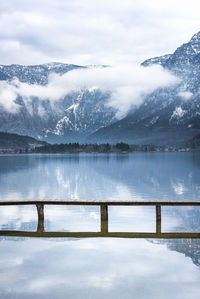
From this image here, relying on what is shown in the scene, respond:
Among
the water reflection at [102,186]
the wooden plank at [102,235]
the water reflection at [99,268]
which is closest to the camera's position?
the water reflection at [99,268]

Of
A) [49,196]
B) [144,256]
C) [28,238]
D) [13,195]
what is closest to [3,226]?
[28,238]

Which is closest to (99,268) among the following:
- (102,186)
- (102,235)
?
(102,235)

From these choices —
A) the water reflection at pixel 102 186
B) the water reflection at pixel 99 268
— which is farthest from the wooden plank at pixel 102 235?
the water reflection at pixel 102 186

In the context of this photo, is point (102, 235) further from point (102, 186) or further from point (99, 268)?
point (102, 186)

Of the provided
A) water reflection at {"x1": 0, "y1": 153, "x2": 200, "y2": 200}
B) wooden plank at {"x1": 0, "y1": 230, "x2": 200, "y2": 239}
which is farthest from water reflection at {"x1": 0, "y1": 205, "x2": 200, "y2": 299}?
water reflection at {"x1": 0, "y1": 153, "x2": 200, "y2": 200}

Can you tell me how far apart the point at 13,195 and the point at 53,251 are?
4114 centimetres

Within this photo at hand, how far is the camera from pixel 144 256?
902cm

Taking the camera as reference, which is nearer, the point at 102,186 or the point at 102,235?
the point at 102,235

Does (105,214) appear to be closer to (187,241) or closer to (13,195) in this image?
(187,241)

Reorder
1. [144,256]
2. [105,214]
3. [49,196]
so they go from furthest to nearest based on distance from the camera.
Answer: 1. [49,196]
2. [105,214]
3. [144,256]

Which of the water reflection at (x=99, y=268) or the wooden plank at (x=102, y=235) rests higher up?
the wooden plank at (x=102, y=235)

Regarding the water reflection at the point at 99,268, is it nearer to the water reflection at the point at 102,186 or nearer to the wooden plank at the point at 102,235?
the wooden plank at the point at 102,235

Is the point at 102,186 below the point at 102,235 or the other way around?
below

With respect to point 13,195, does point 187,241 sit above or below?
above
